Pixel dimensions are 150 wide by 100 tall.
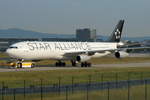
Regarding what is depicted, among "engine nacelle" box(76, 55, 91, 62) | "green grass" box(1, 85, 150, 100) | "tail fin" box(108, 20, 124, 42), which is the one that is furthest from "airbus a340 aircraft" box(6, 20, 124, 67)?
"green grass" box(1, 85, 150, 100)

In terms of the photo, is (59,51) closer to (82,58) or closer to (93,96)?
(82,58)

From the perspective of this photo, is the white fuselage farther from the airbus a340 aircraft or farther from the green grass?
the green grass

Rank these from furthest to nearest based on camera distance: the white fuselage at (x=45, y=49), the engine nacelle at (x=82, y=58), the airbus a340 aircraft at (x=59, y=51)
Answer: the engine nacelle at (x=82, y=58) < the airbus a340 aircraft at (x=59, y=51) < the white fuselage at (x=45, y=49)

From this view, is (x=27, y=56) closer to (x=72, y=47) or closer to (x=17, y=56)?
(x=17, y=56)

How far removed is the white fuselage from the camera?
192ft

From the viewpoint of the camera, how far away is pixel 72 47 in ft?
215

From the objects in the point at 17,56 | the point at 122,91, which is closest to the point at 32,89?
the point at 122,91

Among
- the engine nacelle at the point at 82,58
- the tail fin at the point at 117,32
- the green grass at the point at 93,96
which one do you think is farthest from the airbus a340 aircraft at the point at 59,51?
the green grass at the point at 93,96

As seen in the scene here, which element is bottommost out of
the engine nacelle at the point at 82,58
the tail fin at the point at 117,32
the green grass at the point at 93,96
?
the green grass at the point at 93,96

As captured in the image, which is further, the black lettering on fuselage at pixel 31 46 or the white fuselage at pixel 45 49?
the black lettering on fuselage at pixel 31 46

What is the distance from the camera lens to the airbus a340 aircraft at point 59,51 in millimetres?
58566

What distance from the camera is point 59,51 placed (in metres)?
62.7

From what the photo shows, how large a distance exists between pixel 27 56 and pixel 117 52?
15767 millimetres

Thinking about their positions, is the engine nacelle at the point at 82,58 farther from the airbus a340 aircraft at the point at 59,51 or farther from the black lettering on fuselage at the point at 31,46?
the black lettering on fuselage at the point at 31,46
